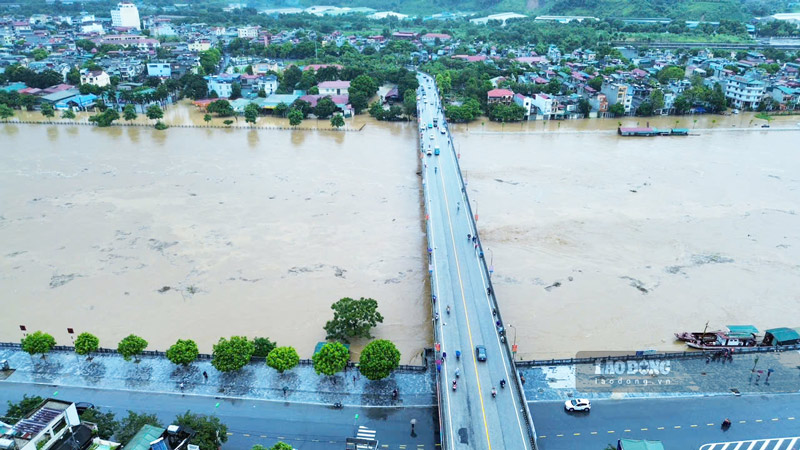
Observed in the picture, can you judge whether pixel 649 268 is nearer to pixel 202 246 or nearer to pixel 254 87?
pixel 202 246

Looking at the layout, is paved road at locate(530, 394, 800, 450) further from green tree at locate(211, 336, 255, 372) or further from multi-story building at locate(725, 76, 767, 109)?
multi-story building at locate(725, 76, 767, 109)

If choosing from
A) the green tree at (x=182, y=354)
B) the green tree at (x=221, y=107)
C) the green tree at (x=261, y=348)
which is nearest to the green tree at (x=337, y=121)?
the green tree at (x=221, y=107)

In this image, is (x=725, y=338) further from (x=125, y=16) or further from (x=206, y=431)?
(x=125, y=16)

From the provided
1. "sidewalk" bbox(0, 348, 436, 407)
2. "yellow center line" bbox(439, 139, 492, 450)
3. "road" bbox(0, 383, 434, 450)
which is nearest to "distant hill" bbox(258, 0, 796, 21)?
"yellow center line" bbox(439, 139, 492, 450)

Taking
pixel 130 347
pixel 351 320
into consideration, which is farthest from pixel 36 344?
pixel 351 320

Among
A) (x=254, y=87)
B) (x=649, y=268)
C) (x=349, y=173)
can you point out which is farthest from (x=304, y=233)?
(x=254, y=87)
